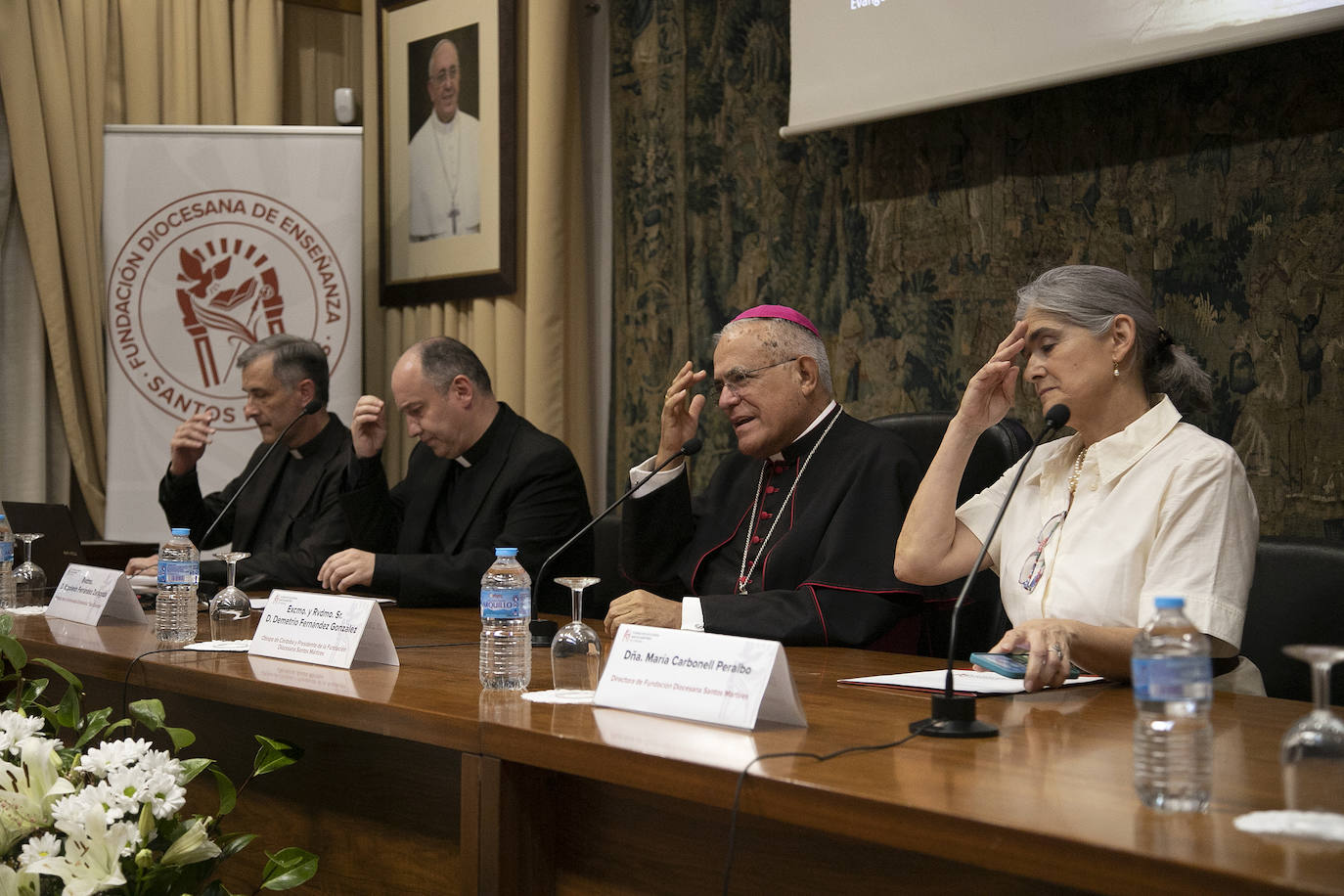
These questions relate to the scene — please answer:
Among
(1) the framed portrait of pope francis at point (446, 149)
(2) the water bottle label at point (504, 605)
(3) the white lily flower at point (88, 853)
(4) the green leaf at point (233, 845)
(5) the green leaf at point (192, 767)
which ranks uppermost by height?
(1) the framed portrait of pope francis at point (446, 149)

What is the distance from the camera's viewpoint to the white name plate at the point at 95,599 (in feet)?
8.13

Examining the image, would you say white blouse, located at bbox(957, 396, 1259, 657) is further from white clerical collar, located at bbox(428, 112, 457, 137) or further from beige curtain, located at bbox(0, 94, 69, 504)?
beige curtain, located at bbox(0, 94, 69, 504)

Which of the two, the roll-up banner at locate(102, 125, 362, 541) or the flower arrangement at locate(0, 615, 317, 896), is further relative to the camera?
the roll-up banner at locate(102, 125, 362, 541)

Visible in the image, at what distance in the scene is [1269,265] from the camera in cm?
266

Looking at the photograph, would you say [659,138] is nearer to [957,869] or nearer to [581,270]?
[581,270]

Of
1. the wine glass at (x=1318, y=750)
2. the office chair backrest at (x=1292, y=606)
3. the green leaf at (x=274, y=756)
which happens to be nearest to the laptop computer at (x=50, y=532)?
the green leaf at (x=274, y=756)

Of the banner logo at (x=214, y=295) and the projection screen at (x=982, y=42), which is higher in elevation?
the projection screen at (x=982, y=42)

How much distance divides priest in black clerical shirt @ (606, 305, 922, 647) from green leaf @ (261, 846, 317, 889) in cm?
94

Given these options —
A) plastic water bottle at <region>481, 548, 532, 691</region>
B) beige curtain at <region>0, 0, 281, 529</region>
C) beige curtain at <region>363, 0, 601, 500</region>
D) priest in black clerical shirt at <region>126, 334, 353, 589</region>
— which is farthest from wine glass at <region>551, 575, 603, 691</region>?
beige curtain at <region>0, 0, 281, 529</region>

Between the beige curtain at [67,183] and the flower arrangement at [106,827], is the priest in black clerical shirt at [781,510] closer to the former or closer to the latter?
the flower arrangement at [106,827]

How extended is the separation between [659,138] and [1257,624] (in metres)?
2.38

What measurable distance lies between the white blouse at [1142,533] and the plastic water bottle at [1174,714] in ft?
2.34

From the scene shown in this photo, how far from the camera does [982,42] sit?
117 inches

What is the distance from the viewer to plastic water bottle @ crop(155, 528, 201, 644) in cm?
222
